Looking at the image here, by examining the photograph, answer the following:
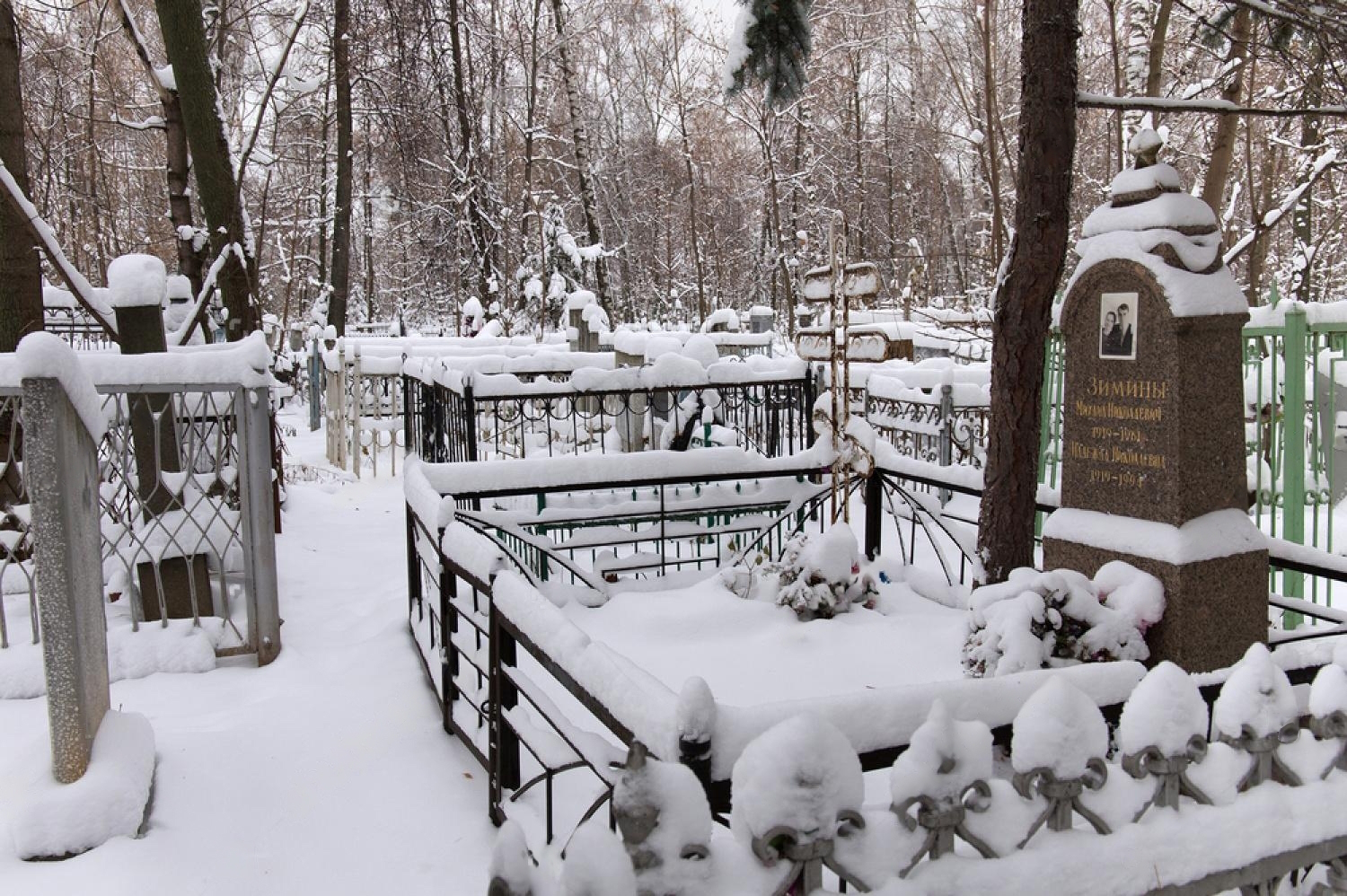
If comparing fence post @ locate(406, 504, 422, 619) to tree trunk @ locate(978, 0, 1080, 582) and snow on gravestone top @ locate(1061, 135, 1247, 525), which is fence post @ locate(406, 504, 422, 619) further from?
snow on gravestone top @ locate(1061, 135, 1247, 525)

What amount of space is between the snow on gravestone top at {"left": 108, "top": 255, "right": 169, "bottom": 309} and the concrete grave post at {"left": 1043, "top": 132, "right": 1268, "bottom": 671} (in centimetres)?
468

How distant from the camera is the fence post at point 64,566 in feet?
10.4

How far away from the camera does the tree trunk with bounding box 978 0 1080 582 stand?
505 cm

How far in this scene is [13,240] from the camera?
651 cm

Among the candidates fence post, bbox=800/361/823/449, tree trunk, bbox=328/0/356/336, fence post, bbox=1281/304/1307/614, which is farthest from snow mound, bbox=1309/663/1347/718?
tree trunk, bbox=328/0/356/336

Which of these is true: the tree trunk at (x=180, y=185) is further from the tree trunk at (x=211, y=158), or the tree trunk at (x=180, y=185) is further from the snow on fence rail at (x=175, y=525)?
the snow on fence rail at (x=175, y=525)

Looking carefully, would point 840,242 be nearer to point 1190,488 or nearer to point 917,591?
point 917,591

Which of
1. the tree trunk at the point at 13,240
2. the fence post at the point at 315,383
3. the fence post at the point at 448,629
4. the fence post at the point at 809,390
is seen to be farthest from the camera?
the fence post at the point at 315,383

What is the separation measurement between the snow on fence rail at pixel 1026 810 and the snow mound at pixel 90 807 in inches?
89.8

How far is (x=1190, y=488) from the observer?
4.61 metres

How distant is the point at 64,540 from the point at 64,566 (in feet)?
0.27

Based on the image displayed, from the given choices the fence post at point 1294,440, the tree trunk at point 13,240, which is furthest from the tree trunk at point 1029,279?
the tree trunk at point 13,240

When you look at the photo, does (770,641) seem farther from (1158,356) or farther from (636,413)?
(636,413)

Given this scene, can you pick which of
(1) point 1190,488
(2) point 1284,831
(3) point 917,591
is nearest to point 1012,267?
(1) point 1190,488
